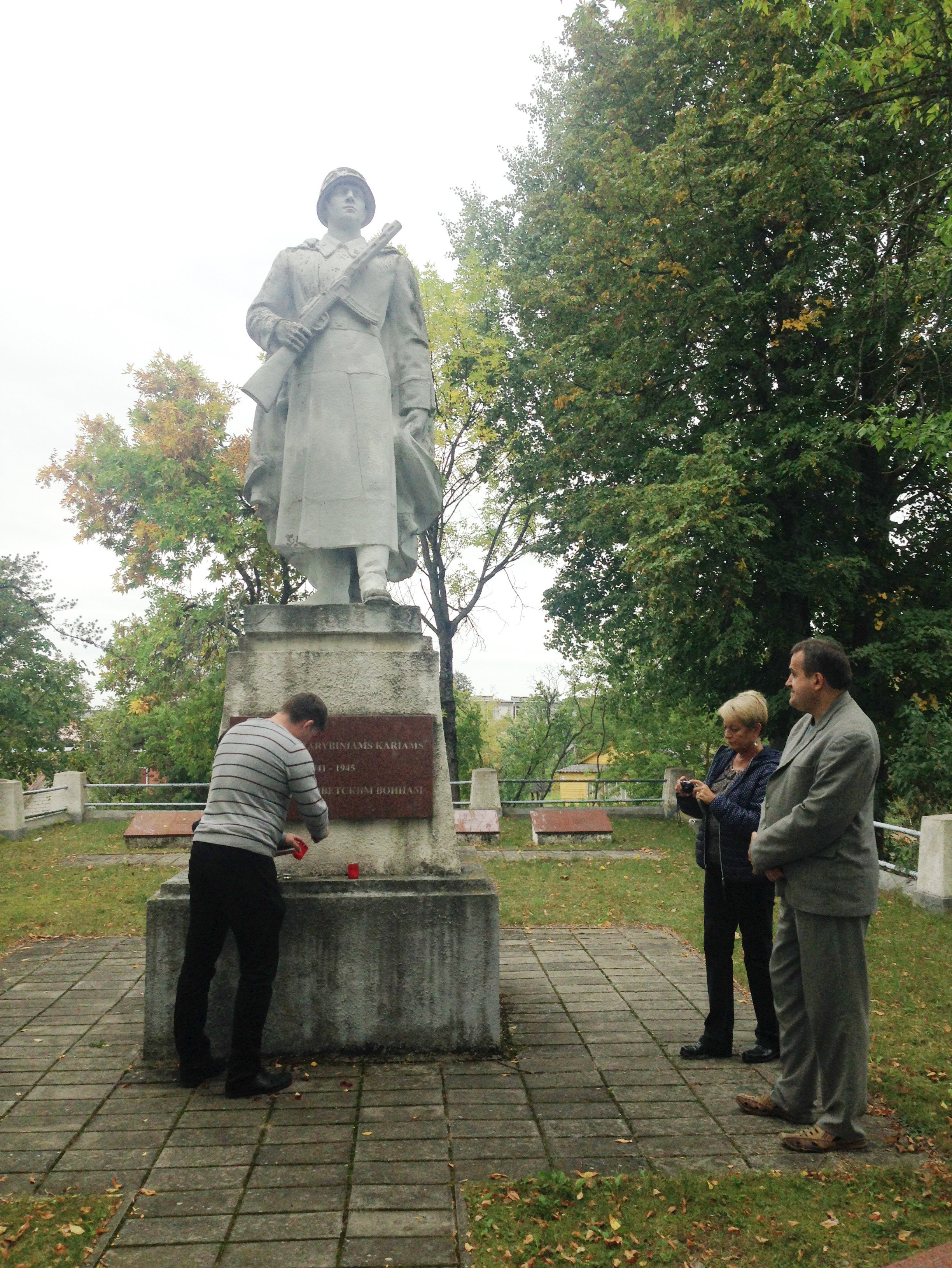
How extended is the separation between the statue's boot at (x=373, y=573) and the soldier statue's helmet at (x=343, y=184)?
202cm

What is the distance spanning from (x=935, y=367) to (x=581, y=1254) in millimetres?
11376

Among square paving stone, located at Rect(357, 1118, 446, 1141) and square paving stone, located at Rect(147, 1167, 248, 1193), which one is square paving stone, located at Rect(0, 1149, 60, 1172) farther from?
square paving stone, located at Rect(357, 1118, 446, 1141)

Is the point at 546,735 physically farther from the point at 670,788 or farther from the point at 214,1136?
the point at 214,1136

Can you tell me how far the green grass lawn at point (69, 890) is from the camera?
313 inches

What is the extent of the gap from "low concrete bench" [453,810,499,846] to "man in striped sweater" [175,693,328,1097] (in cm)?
965

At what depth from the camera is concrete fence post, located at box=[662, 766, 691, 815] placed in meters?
16.5

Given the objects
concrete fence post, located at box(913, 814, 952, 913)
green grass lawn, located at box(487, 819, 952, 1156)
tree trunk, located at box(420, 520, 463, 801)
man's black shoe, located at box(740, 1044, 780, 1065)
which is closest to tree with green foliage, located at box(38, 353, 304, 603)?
tree trunk, located at box(420, 520, 463, 801)

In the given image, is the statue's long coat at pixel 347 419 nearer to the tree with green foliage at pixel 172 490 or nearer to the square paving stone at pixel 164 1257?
the square paving stone at pixel 164 1257

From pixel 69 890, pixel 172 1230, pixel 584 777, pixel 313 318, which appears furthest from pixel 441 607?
pixel 172 1230

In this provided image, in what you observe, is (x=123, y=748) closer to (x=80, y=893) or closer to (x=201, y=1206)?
(x=80, y=893)

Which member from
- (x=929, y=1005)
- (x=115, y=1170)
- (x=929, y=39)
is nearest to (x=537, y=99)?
(x=929, y=39)

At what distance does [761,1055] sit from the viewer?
15.1 ft

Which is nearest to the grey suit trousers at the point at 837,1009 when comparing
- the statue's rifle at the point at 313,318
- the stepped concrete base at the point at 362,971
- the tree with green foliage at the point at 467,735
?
the stepped concrete base at the point at 362,971

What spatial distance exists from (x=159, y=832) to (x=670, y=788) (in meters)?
8.71
